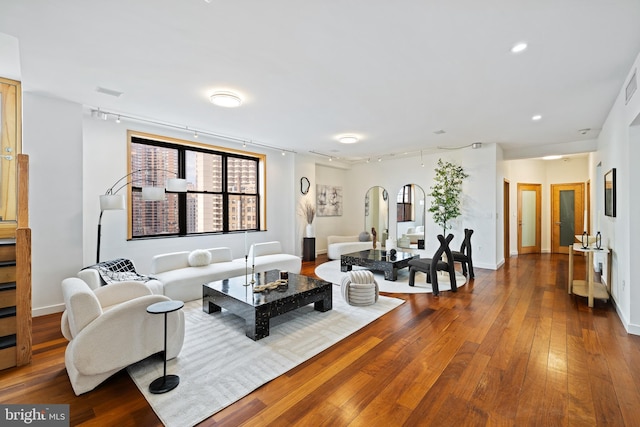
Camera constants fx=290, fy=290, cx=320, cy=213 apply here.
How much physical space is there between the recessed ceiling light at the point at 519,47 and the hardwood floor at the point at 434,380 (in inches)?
107

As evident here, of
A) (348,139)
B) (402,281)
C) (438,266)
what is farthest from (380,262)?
(348,139)

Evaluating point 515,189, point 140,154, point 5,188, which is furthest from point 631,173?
point 5,188

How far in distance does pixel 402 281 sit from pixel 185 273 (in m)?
3.56

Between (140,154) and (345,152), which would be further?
(345,152)

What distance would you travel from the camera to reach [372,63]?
2.79 meters

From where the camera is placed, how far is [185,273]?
13.7ft

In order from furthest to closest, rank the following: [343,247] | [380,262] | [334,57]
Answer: [343,247]
[380,262]
[334,57]

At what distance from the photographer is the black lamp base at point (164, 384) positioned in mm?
2084

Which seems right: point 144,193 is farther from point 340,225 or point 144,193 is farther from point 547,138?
point 547,138

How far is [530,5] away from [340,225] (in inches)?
289

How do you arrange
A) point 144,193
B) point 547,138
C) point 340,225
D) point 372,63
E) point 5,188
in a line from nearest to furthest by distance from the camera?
point 372,63, point 5,188, point 144,193, point 547,138, point 340,225

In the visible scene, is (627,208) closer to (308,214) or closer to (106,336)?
(106,336)

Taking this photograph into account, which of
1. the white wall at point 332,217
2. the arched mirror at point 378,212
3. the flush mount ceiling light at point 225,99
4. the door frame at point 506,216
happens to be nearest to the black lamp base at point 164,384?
the flush mount ceiling light at point 225,99

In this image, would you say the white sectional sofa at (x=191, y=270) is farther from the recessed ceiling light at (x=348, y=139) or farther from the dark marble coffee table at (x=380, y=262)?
the recessed ceiling light at (x=348, y=139)
